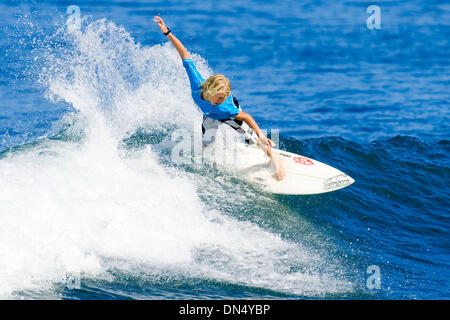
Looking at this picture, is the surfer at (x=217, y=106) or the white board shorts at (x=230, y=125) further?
the white board shorts at (x=230, y=125)

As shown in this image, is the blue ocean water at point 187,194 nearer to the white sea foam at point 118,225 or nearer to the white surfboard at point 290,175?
the white sea foam at point 118,225

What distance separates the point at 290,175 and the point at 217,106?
62.4 inches

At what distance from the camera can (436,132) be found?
13445mm

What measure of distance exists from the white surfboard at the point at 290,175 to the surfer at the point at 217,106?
0.15 meters

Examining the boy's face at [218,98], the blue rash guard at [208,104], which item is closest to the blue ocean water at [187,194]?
the blue rash guard at [208,104]

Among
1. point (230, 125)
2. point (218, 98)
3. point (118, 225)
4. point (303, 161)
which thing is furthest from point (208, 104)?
Result: point (118, 225)

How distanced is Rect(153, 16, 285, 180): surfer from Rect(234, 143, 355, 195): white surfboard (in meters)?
0.15

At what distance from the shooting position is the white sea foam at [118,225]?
19.0ft

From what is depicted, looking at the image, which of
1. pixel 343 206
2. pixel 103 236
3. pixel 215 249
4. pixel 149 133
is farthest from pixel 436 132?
pixel 103 236

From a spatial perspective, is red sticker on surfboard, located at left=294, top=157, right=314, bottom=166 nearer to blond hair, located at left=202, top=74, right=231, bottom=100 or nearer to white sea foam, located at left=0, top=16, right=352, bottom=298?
white sea foam, located at left=0, top=16, right=352, bottom=298

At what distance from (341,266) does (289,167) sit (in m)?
2.16

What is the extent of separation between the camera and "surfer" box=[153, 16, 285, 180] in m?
7.30
